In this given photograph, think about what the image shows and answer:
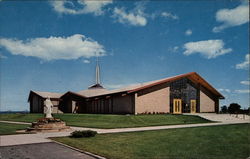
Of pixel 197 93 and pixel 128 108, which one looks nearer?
pixel 128 108

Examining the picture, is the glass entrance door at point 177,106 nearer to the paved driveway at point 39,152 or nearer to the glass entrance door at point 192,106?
the glass entrance door at point 192,106

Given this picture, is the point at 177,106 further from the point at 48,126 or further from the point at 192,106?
the point at 48,126

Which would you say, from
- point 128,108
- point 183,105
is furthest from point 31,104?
point 183,105

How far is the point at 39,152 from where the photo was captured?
8.83 m

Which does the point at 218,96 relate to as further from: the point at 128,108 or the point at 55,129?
the point at 55,129

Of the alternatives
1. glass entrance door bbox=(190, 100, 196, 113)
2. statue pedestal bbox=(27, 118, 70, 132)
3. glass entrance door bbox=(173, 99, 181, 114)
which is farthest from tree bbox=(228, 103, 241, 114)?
statue pedestal bbox=(27, 118, 70, 132)

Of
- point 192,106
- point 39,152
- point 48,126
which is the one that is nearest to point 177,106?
point 192,106

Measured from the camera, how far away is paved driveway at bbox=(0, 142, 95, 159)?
→ 26.7ft

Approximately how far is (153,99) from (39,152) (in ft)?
75.9

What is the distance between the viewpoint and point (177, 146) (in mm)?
9805

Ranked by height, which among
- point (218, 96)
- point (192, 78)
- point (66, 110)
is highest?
point (192, 78)

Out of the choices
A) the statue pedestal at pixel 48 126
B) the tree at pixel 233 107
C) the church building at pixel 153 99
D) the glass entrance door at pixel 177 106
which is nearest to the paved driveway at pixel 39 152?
the statue pedestal at pixel 48 126

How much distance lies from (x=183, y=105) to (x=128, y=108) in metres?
9.35

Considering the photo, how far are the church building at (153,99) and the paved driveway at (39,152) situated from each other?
18753mm
